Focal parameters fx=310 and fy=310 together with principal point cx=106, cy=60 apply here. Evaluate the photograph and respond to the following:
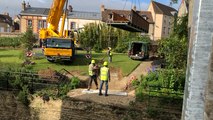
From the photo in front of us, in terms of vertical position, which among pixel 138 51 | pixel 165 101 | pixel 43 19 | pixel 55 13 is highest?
pixel 43 19

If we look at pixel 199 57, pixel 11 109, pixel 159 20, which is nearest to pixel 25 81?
pixel 11 109

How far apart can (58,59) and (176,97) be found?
12.2m

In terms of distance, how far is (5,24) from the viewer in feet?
258

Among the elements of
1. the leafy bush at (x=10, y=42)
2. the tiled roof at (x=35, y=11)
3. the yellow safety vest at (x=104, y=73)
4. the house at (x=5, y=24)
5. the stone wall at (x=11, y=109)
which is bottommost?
the stone wall at (x=11, y=109)

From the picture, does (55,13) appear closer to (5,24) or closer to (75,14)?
(75,14)

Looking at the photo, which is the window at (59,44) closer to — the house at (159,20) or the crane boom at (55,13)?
the crane boom at (55,13)

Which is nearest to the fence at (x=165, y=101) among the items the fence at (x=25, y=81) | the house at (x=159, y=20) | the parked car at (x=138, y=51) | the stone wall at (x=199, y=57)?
the fence at (x=25, y=81)

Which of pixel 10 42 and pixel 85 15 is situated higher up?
pixel 85 15

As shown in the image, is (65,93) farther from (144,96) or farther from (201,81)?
(201,81)

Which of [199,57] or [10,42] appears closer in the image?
[199,57]

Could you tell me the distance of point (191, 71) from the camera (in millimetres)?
2332

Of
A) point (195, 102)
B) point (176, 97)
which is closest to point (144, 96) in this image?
point (176, 97)

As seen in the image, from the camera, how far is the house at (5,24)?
77.8 metres

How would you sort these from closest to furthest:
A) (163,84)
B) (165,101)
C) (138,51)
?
(165,101) → (163,84) → (138,51)
